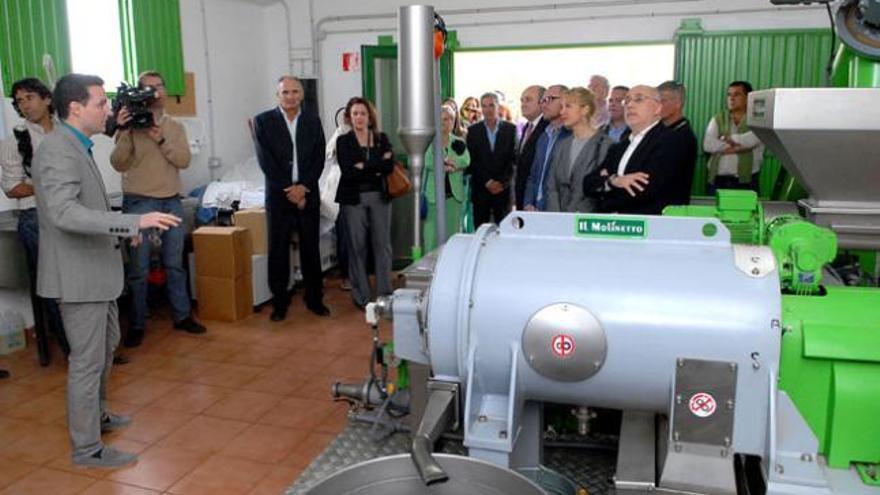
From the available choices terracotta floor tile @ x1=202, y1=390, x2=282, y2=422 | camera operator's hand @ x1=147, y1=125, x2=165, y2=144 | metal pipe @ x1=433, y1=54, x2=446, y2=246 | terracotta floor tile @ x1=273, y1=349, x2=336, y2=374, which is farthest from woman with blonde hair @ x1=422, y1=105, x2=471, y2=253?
metal pipe @ x1=433, y1=54, x2=446, y2=246

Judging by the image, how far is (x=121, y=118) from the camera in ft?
14.7

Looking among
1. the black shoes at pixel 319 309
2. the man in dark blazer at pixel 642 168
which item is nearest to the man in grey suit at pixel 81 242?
the man in dark blazer at pixel 642 168

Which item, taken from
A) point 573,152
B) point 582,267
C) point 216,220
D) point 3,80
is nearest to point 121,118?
point 3,80

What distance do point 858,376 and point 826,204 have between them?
2.95 ft

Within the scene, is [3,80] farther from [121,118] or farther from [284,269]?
[284,269]

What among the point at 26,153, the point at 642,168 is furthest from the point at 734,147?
the point at 26,153

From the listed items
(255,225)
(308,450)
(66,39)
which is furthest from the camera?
(255,225)

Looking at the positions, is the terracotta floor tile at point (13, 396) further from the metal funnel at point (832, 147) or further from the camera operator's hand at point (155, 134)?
the metal funnel at point (832, 147)

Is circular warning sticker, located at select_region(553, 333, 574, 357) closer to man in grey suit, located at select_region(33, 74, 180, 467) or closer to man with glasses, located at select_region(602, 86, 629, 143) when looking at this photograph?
man in grey suit, located at select_region(33, 74, 180, 467)

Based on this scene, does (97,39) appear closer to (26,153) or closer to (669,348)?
(26,153)

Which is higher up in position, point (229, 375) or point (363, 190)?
point (363, 190)

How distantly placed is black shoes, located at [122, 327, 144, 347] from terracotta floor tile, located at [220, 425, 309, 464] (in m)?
1.60

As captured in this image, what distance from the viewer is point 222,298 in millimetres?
5234

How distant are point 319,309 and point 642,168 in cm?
283
